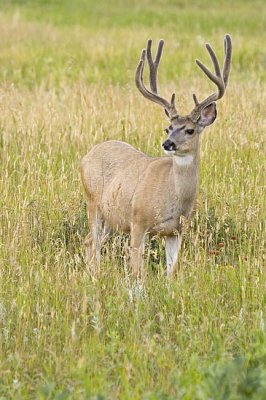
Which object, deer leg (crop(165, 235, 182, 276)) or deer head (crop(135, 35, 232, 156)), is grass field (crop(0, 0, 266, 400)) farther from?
deer head (crop(135, 35, 232, 156))

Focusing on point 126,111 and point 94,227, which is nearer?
point 94,227

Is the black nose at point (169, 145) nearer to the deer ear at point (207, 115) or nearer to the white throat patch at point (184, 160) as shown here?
the white throat patch at point (184, 160)

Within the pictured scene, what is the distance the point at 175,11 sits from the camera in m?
26.8

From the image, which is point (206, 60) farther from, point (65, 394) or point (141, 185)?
point (65, 394)

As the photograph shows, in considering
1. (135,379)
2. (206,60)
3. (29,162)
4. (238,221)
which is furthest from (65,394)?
(206,60)

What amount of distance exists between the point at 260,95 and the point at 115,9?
17.2 meters

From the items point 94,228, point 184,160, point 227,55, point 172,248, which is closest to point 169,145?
point 184,160

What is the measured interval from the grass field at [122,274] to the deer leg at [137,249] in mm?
100

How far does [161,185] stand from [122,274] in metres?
0.61

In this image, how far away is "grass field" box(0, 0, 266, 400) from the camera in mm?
4543

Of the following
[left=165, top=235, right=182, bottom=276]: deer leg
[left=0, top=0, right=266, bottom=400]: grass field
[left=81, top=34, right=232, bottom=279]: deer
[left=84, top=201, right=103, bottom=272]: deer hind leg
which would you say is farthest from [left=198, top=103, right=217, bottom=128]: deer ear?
[left=84, top=201, right=103, bottom=272]: deer hind leg

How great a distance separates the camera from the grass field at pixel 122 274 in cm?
454

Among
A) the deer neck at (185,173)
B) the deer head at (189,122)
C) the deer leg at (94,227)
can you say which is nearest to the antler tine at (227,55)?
the deer head at (189,122)

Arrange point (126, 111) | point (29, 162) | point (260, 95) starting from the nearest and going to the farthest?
point (29, 162), point (126, 111), point (260, 95)
